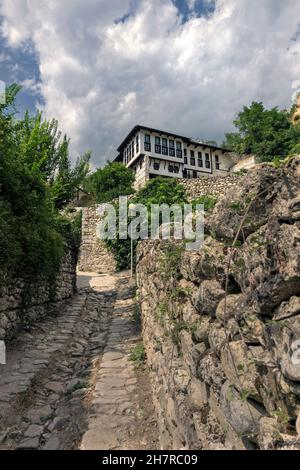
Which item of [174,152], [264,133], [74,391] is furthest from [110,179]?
[74,391]

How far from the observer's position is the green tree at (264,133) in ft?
98.4

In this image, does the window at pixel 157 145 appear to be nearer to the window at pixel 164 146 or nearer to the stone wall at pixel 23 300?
the window at pixel 164 146

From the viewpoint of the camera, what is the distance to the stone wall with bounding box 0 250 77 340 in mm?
5430

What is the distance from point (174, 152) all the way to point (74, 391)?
28.9m

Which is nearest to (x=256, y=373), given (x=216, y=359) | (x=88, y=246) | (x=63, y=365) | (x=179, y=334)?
(x=216, y=359)

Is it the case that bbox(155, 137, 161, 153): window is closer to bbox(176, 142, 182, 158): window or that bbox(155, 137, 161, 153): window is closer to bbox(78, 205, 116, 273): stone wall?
bbox(176, 142, 182, 158): window

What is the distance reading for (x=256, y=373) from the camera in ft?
4.39

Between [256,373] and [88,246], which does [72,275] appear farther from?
[256,373]

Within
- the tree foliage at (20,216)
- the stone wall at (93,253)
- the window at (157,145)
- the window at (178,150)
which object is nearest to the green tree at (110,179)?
the window at (157,145)

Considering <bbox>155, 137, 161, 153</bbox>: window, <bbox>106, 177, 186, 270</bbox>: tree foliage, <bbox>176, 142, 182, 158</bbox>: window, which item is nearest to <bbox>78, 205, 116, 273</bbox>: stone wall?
<bbox>106, 177, 186, 270</bbox>: tree foliage

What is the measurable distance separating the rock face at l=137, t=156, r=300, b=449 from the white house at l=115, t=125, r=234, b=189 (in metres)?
24.9

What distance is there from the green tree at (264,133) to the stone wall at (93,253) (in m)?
18.3

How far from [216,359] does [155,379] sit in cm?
215

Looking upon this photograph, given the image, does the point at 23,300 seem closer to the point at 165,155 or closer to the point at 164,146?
the point at 165,155
